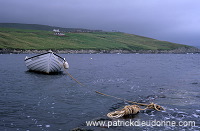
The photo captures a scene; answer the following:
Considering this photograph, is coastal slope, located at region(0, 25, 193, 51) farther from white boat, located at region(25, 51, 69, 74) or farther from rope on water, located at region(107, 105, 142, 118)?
rope on water, located at region(107, 105, 142, 118)

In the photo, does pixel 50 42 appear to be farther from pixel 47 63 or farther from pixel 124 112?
pixel 124 112

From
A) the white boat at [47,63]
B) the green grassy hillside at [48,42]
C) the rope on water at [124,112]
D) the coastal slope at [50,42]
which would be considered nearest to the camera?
the rope on water at [124,112]

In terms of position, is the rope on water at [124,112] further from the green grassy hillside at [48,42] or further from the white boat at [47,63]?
the green grassy hillside at [48,42]

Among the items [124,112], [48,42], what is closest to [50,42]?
[48,42]

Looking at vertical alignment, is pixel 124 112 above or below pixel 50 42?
below

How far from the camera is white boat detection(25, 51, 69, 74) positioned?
2909cm

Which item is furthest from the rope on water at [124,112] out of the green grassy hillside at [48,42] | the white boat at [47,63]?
the green grassy hillside at [48,42]

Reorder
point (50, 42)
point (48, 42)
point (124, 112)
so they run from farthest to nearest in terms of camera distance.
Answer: point (50, 42) < point (48, 42) < point (124, 112)

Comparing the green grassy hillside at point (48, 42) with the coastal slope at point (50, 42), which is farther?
the green grassy hillside at point (48, 42)

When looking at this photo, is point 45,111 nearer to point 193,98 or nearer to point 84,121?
point 84,121

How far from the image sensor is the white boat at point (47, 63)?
29.1 m

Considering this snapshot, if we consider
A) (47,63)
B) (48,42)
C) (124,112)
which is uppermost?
(48,42)

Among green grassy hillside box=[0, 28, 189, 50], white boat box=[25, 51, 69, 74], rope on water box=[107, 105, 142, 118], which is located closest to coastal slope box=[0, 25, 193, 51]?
green grassy hillside box=[0, 28, 189, 50]

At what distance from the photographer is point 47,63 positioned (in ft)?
96.3
